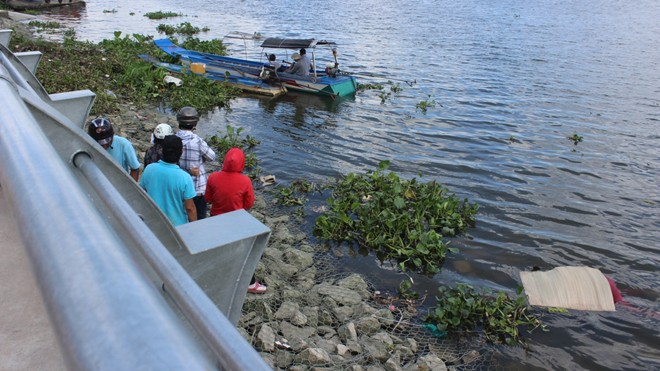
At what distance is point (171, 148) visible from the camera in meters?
5.21

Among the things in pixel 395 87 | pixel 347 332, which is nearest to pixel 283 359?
pixel 347 332

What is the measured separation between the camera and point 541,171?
1328 cm

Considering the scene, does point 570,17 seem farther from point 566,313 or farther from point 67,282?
point 67,282

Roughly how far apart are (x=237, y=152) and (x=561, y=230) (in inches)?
290

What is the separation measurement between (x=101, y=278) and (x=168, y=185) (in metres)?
4.87

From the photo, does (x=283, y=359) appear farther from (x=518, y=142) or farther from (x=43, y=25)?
(x=43, y=25)

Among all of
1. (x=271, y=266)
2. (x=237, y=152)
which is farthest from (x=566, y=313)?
(x=237, y=152)

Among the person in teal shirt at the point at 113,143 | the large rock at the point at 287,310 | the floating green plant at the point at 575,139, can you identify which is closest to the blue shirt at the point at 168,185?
the person in teal shirt at the point at 113,143

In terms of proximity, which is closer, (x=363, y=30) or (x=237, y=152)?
(x=237, y=152)

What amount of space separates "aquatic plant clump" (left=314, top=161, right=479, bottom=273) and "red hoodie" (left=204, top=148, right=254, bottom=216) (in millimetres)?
3008

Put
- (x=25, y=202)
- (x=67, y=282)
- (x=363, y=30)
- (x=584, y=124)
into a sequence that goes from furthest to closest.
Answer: (x=363, y=30) < (x=584, y=124) < (x=25, y=202) < (x=67, y=282)

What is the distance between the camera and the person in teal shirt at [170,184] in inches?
211

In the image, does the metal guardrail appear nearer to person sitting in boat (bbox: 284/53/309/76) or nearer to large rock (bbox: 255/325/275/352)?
large rock (bbox: 255/325/275/352)

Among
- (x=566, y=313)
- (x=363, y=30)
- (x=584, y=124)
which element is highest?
(x=363, y=30)
